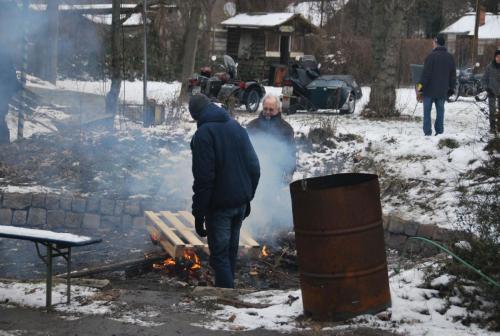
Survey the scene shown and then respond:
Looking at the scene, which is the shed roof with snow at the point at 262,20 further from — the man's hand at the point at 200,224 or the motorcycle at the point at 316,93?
the man's hand at the point at 200,224

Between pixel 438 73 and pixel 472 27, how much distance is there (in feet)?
126

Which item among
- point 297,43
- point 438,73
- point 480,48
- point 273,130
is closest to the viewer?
point 273,130

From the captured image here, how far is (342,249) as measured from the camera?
5359 mm

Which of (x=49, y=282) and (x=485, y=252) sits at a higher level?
(x=485, y=252)

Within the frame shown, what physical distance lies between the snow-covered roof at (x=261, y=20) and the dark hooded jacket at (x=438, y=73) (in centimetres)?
2546

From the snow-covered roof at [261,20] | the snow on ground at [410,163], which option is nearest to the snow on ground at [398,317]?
the snow on ground at [410,163]

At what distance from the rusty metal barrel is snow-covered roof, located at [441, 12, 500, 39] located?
149 feet

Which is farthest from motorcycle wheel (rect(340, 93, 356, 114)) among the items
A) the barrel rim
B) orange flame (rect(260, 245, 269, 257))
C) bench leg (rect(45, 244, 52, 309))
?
bench leg (rect(45, 244, 52, 309))

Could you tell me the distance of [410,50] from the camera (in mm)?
38438

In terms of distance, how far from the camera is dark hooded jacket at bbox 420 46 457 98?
13.2m

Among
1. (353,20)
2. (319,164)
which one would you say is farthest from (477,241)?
(353,20)

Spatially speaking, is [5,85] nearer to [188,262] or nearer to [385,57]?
[188,262]

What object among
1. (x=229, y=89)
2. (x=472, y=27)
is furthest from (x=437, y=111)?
(x=472, y=27)

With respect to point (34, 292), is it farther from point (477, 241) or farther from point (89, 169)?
point (89, 169)
